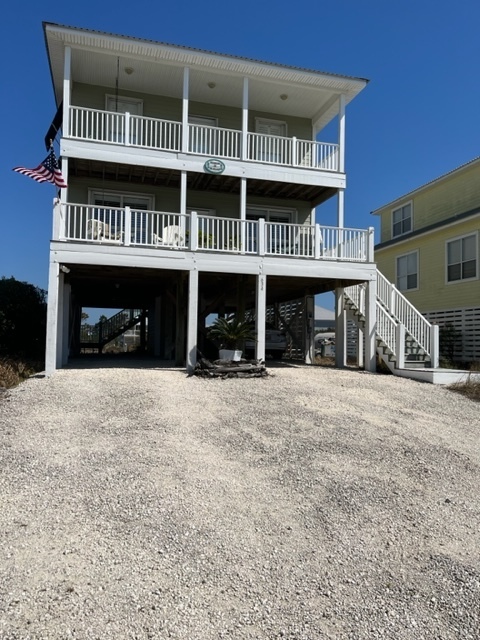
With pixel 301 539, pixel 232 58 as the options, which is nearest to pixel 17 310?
pixel 232 58

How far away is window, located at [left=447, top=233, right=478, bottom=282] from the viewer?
17.8 m

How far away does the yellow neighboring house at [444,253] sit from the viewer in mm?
17797

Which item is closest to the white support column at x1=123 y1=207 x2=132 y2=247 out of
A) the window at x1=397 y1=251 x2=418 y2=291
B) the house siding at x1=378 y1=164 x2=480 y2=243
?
the house siding at x1=378 y1=164 x2=480 y2=243

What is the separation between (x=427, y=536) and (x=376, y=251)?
19.9 meters

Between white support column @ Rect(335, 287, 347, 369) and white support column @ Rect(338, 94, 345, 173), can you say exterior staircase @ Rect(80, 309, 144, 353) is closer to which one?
white support column @ Rect(335, 287, 347, 369)

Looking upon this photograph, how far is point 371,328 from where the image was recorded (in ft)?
45.4

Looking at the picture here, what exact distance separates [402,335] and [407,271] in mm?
9595

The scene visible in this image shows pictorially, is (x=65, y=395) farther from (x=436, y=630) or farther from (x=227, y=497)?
(x=436, y=630)

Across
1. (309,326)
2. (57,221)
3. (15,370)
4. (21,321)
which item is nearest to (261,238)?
(57,221)

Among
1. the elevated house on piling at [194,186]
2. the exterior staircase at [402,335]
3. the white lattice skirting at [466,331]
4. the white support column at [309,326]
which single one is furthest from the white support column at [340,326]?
the white lattice skirting at [466,331]

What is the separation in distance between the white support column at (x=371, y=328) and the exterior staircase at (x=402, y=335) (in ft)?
0.66

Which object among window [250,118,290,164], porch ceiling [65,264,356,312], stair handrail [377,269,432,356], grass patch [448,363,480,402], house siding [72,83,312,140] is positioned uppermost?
house siding [72,83,312,140]

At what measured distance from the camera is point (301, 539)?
4.34 metres

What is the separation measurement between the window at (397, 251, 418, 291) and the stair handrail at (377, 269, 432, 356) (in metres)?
7.40
